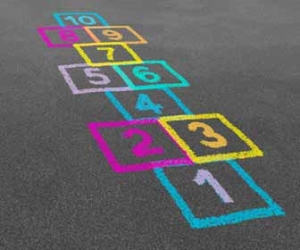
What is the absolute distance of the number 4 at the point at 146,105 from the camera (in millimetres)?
3086

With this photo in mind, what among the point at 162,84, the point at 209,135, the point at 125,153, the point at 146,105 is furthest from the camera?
the point at 162,84

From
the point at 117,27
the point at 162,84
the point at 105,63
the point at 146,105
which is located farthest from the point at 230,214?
the point at 117,27

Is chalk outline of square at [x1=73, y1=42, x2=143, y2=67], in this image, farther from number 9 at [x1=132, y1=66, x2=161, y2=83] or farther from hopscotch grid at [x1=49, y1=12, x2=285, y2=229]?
hopscotch grid at [x1=49, y1=12, x2=285, y2=229]

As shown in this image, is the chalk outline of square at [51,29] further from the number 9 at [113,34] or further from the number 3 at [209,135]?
the number 3 at [209,135]

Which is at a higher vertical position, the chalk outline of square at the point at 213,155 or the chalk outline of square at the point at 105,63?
the chalk outline of square at the point at 213,155

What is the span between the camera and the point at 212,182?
244 cm

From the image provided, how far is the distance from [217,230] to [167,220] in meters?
0.24

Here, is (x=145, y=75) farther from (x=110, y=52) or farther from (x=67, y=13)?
(x=67, y=13)

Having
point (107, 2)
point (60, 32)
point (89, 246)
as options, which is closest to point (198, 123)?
point (89, 246)

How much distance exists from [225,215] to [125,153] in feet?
2.31

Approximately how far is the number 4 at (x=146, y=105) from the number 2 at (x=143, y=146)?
0.29 m

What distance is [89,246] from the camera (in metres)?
1.95

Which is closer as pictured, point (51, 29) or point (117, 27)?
point (51, 29)

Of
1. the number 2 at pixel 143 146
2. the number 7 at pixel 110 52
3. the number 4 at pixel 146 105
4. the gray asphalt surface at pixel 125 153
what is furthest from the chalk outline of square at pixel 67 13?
the number 2 at pixel 143 146
